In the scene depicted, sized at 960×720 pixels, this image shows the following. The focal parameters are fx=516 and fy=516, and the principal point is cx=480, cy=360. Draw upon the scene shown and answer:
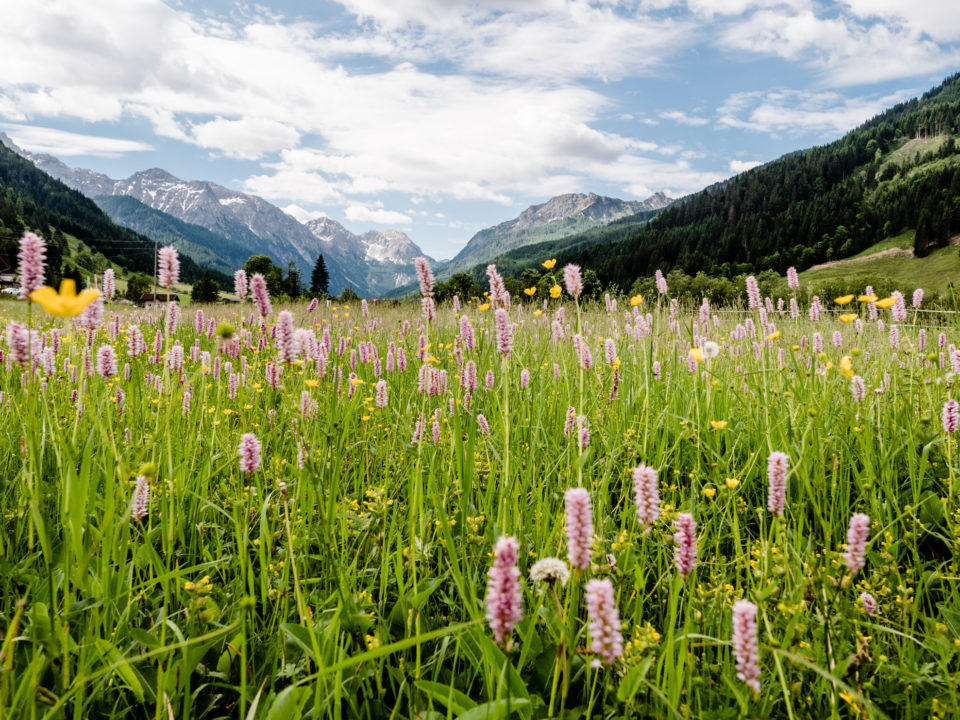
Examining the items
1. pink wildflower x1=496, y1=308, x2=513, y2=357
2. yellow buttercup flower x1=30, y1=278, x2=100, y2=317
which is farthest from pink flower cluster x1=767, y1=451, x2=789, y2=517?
yellow buttercup flower x1=30, y1=278, x2=100, y2=317

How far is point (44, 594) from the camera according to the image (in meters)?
1.64

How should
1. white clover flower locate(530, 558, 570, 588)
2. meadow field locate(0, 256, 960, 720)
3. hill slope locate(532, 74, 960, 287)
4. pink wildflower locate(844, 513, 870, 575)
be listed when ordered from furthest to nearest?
hill slope locate(532, 74, 960, 287) < meadow field locate(0, 256, 960, 720) < pink wildflower locate(844, 513, 870, 575) < white clover flower locate(530, 558, 570, 588)

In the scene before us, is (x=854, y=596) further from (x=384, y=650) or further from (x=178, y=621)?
(x=178, y=621)

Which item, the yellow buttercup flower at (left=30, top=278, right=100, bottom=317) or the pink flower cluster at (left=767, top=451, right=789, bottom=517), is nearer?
the yellow buttercup flower at (left=30, top=278, right=100, bottom=317)

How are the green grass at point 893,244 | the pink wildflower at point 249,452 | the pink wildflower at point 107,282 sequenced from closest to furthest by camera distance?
the pink wildflower at point 249,452 < the pink wildflower at point 107,282 < the green grass at point 893,244

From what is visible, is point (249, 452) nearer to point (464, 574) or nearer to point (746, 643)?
point (464, 574)

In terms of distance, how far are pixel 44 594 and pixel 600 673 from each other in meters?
1.75

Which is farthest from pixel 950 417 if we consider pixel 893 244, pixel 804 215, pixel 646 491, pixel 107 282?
pixel 804 215

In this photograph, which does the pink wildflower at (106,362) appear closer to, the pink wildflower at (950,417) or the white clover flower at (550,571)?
the white clover flower at (550,571)

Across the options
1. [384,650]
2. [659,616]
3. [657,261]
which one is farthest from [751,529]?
[657,261]

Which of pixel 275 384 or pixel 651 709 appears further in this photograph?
pixel 275 384

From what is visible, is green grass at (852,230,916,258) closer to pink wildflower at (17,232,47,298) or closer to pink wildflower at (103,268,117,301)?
pink wildflower at (103,268,117,301)

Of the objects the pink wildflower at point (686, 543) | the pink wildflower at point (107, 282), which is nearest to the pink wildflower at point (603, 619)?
the pink wildflower at point (686, 543)

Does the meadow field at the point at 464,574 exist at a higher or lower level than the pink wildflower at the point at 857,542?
lower
